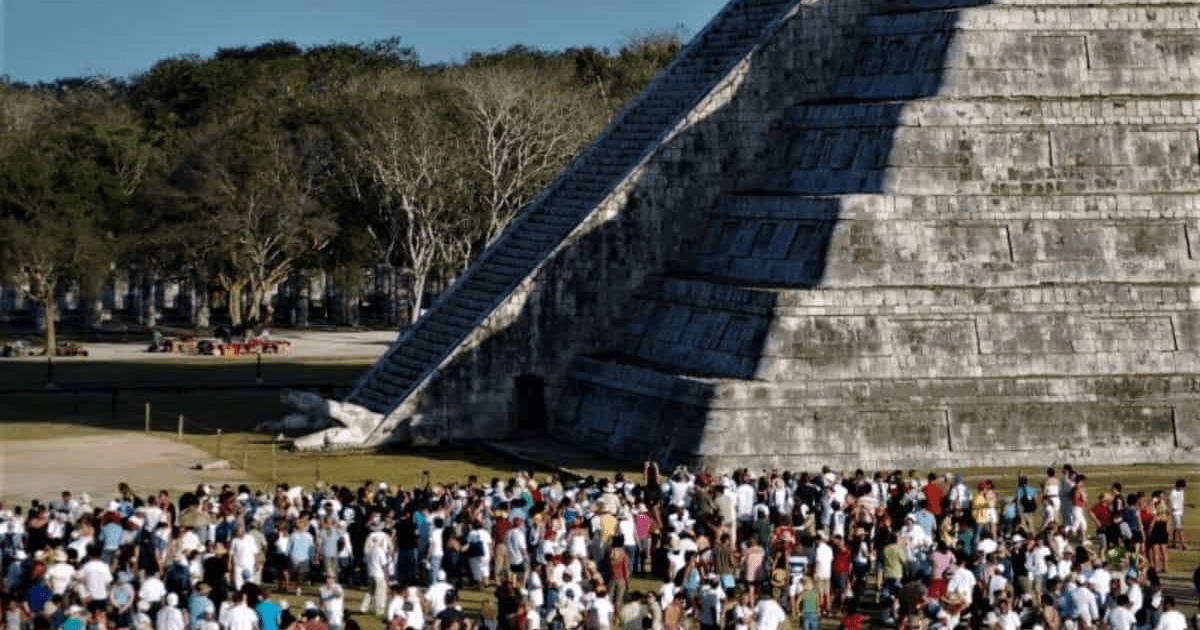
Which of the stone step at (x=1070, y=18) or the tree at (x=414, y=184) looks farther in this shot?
the tree at (x=414, y=184)

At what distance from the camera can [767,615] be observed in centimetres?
3506

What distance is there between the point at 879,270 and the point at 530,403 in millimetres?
10371

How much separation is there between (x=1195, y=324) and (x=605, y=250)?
573 inches

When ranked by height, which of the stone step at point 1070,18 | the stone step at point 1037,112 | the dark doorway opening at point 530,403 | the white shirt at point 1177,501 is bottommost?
the white shirt at point 1177,501

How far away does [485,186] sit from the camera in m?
105

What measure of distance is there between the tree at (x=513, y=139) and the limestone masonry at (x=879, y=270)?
128 ft

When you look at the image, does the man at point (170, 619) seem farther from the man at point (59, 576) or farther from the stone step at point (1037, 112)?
the stone step at point (1037, 112)

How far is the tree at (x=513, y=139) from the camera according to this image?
10425cm

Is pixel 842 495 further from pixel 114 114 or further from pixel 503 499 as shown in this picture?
pixel 114 114

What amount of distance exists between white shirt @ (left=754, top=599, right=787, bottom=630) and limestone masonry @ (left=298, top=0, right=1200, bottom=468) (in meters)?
20.4

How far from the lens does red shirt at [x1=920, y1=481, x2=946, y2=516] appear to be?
148ft

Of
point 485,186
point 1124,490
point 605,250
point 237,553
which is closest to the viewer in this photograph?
point 237,553

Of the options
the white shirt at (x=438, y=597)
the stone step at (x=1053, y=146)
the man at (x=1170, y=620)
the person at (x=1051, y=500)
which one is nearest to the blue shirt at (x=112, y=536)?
the white shirt at (x=438, y=597)

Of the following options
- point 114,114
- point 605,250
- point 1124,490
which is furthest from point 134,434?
point 114,114
